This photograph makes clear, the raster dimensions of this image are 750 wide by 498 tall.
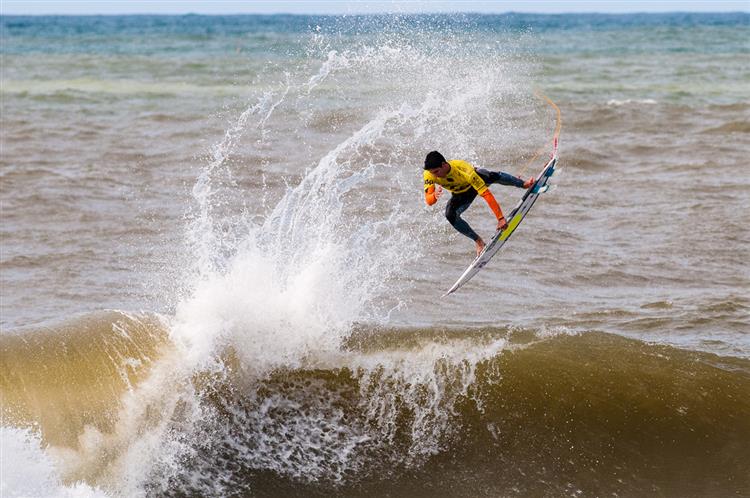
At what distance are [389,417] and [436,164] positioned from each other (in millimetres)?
2614

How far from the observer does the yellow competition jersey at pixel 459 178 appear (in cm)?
1001

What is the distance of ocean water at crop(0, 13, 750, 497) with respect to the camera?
332 inches

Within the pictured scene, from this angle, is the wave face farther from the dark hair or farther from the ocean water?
the dark hair

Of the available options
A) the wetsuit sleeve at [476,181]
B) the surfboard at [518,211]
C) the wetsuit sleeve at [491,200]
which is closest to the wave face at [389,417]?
the surfboard at [518,211]

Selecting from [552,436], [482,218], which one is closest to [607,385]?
[552,436]

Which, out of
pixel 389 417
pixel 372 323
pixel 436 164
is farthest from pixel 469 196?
pixel 389 417

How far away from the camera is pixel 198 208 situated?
57.2 ft

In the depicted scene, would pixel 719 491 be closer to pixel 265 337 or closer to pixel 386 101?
pixel 265 337

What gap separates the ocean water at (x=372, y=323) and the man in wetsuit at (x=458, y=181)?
42.2 inches

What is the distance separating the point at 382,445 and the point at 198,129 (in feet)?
59.4

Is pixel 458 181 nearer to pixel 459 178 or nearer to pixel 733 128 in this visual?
pixel 459 178

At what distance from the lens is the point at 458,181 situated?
10.2m

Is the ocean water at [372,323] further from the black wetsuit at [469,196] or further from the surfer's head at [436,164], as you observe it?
the surfer's head at [436,164]

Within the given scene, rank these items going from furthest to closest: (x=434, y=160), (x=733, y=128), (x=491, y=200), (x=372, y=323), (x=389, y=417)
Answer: (x=733, y=128) → (x=372, y=323) → (x=491, y=200) → (x=434, y=160) → (x=389, y=417)
